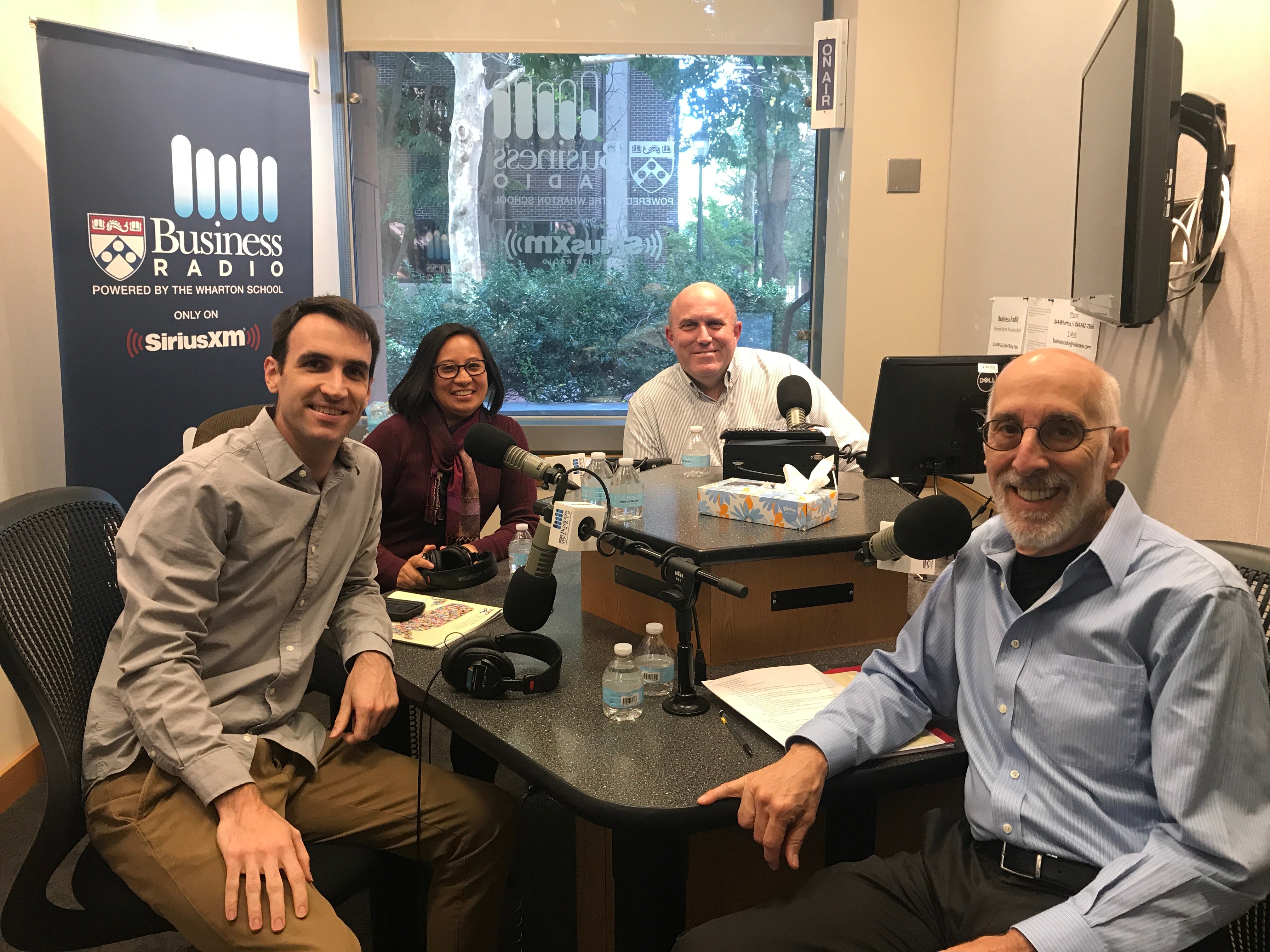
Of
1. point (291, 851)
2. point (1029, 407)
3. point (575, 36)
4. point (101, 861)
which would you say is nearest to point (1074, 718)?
point (1029, 407)

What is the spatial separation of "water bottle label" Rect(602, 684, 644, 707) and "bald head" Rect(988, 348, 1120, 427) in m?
0.78

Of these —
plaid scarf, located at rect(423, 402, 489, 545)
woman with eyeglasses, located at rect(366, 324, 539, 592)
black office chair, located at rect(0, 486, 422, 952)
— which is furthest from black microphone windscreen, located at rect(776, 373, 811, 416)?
black office chair, located at rect(0, 486, 422, 952)

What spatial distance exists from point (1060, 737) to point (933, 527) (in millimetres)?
356

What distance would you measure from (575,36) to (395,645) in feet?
10.8

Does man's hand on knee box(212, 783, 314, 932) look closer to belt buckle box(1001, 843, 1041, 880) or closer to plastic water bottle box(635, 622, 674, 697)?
plastic water bottle box(635, 622, 674, 697)

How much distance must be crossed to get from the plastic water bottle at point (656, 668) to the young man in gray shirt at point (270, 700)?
0.38 metres

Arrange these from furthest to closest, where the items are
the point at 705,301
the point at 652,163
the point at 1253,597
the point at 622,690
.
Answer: the point at 652,163 → the point at 705,301 → the point at 622,690 → the point at 1253,597

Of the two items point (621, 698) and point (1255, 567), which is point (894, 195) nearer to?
point (1255, 567)

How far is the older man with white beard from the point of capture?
122 centimetres

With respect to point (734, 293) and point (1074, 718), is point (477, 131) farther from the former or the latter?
point (1074, 718)

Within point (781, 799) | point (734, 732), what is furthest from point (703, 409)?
point (781, 799)

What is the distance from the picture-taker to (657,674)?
179 centimetres

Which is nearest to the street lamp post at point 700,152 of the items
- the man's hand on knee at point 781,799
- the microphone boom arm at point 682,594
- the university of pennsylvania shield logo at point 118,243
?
the university of pennsylvania shield logo at point 118,243

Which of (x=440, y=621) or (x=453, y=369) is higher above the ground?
(x=453, y=369)
